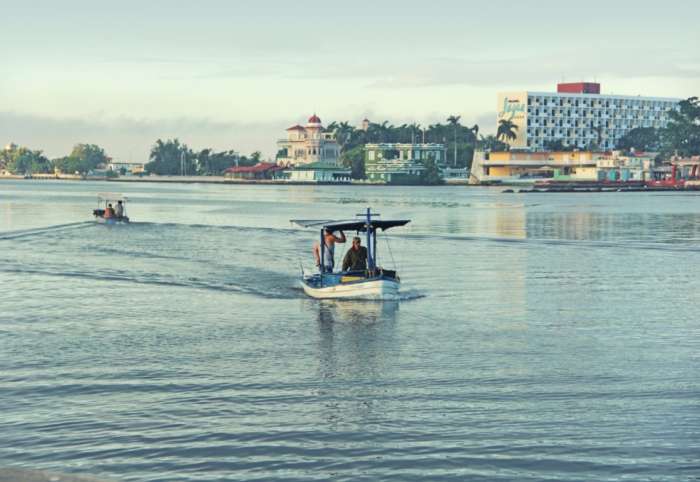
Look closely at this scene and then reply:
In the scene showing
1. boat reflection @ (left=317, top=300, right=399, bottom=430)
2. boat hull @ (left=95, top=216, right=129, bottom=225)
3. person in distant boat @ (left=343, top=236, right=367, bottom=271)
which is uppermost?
person in distant boat @ (left=343, top=236, right=367, bottom=271)

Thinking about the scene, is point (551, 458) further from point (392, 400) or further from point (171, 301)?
point (171, 301)

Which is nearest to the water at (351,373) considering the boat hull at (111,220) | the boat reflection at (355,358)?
the boat reflection at (355,358)

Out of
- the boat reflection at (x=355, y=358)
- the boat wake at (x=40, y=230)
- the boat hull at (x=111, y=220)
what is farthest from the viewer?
the boat hull at (x=111, y=220)

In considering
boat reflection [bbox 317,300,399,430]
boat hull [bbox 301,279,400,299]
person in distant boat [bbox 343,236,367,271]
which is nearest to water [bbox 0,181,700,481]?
boat reflection [bbox 317,300,399,430]

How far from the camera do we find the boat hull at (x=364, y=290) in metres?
35.2

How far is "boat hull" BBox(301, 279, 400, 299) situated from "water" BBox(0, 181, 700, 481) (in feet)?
1.53

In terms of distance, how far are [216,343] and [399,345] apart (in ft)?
16.3

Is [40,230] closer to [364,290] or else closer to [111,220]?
[111,220]

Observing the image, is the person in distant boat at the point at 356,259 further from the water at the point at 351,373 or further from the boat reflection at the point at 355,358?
the water at the point at 351,373

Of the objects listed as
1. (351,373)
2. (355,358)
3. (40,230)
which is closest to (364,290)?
(355,358)

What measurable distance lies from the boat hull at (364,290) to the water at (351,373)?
1.53ft

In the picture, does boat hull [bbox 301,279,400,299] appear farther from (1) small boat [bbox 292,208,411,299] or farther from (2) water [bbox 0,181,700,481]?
(2) water [bbox 0,181,700,481]

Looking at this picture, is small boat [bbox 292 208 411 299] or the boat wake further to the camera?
the boat wake

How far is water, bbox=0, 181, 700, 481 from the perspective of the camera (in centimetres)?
1641
